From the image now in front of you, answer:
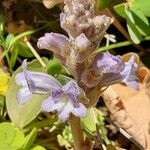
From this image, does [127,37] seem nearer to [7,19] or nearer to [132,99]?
[132,99]

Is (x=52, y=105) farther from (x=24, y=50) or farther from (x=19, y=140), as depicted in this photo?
(x=24, y=50)

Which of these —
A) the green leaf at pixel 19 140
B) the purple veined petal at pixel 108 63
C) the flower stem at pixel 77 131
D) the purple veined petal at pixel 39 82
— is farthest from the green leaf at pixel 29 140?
the purple veined petal at pixel 108 63

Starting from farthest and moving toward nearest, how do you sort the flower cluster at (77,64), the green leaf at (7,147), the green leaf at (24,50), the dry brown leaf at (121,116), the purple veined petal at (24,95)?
the green leaf at (24,50), the dry brown leaf at (121,116), the green leaf at (7,147), the purple veined petal at (24,95), the flower cluster at (77,64)

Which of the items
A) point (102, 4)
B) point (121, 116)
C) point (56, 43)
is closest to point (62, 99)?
point (56, 43)

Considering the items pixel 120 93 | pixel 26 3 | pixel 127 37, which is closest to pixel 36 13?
pixel 26 3

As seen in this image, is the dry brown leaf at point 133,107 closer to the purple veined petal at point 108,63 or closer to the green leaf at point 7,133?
the green leaf at point 7,133

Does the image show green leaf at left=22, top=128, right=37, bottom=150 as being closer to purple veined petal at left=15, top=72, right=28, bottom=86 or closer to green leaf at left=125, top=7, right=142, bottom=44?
purple veined petal at left=15, top=72, right=28, bottom=86
